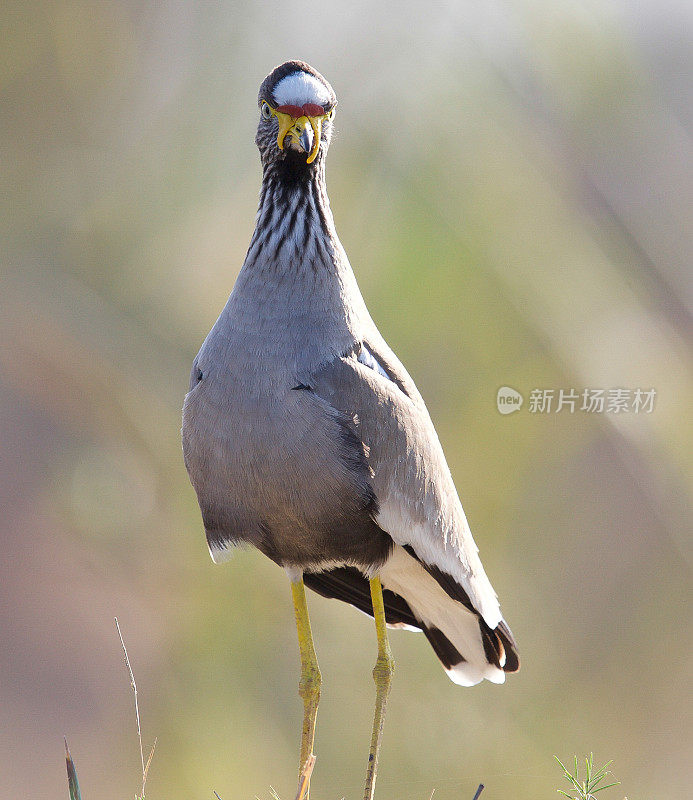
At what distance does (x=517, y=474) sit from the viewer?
258 inches

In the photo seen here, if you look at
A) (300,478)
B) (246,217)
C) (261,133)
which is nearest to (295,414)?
(300,478)

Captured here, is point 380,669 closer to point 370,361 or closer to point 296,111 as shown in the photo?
point 370,361

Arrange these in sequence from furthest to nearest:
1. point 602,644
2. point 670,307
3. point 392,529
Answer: point 602,644 < point 670,307 < point 392,529

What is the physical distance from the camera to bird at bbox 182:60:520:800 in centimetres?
215

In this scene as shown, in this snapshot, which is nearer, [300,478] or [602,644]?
[300,478]

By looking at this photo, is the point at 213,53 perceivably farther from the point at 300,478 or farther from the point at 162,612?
the point at 300,478

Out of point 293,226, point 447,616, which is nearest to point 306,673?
point 447,616

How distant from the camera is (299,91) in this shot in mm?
2223

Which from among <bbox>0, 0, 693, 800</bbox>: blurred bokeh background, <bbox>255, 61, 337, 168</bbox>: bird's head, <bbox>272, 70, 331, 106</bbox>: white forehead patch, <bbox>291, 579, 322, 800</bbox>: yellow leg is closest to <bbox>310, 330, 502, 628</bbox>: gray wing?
<bbox>291, 579, 322, 800</bbox>: yellow leg

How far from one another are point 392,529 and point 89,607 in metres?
4.10
